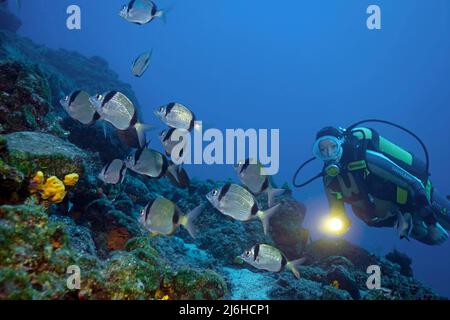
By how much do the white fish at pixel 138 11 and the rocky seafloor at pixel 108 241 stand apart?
229cm

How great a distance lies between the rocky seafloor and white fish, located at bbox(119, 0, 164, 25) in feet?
7.50

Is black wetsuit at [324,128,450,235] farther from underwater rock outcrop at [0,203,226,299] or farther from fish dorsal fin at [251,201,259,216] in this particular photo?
underwater rock outcrop at [0,203,226,299]

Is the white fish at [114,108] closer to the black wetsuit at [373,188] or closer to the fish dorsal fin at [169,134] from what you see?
the fish dorsal fin at [169,134]

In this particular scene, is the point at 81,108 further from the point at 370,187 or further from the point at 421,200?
the point at 421,200

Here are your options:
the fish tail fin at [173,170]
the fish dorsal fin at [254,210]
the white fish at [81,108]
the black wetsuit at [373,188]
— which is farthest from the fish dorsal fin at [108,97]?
the black wetsuit at [373,188]

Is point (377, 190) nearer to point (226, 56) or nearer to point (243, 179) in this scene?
point (243, 179)

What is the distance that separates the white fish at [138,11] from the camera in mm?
5082

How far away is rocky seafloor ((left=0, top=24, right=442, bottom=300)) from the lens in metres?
2.84

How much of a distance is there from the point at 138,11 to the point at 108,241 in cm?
375

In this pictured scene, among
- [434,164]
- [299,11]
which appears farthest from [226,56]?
[434,164]

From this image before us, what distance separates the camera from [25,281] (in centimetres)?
239

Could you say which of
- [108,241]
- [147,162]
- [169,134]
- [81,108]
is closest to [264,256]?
[147,162]

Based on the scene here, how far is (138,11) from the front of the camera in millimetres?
5113

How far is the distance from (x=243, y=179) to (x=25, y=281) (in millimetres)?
2694
